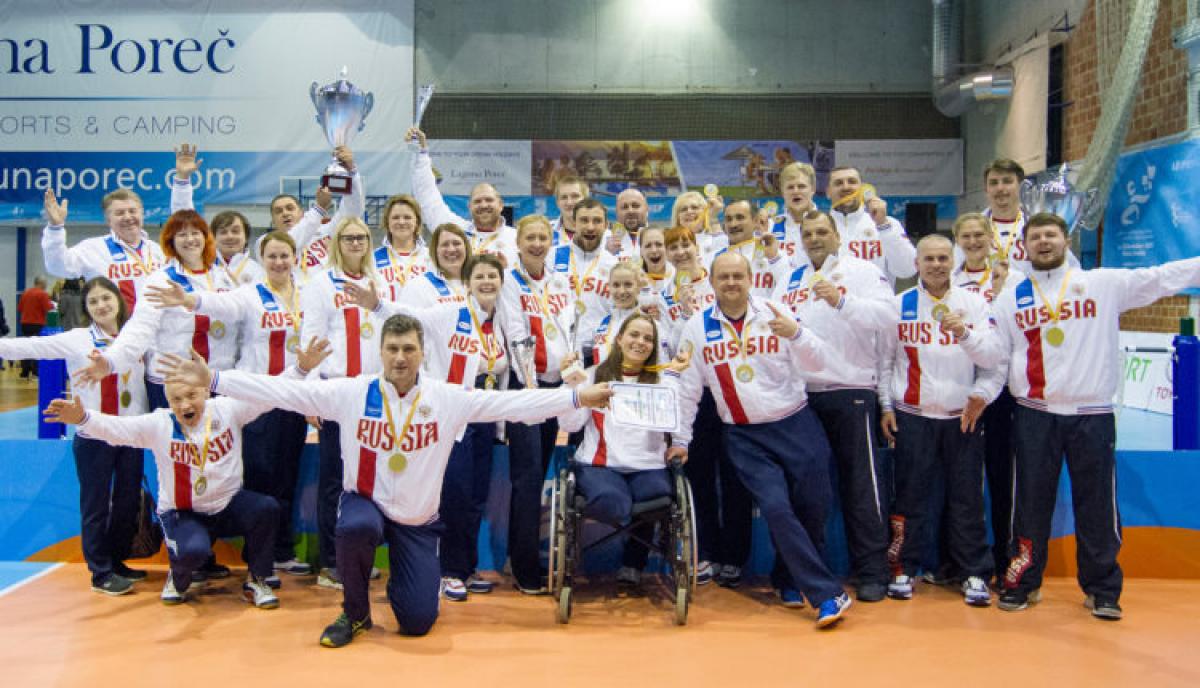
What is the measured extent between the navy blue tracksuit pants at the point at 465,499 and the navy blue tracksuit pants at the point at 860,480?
1.62m

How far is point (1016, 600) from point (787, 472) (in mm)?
1139

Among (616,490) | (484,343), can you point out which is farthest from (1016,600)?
(484,343)

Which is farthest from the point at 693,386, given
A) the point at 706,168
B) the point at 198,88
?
the point at 198,88

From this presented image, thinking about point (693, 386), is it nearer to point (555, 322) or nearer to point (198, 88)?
point (555, 322)

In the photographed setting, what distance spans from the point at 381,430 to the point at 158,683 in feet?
3.81

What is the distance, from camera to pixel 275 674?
325 cm

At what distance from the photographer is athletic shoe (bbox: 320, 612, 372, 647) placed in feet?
11.6

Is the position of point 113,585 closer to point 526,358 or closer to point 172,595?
point 172,595

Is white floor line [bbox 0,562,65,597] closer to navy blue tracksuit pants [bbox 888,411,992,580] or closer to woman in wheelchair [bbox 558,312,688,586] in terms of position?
woman in wheelchair [bbox 558,312,688,586]

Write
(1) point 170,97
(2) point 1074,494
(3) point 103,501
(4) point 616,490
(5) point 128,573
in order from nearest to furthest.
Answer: (4) point 616,490, (2) point 1074,494, (3) point 103,501, (5) point 128,573, (1) point 170,97

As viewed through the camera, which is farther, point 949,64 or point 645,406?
point 949,64

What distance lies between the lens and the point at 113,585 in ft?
13.9

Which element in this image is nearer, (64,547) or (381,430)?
(381,430)

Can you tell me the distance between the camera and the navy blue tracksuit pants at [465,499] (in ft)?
13.7
